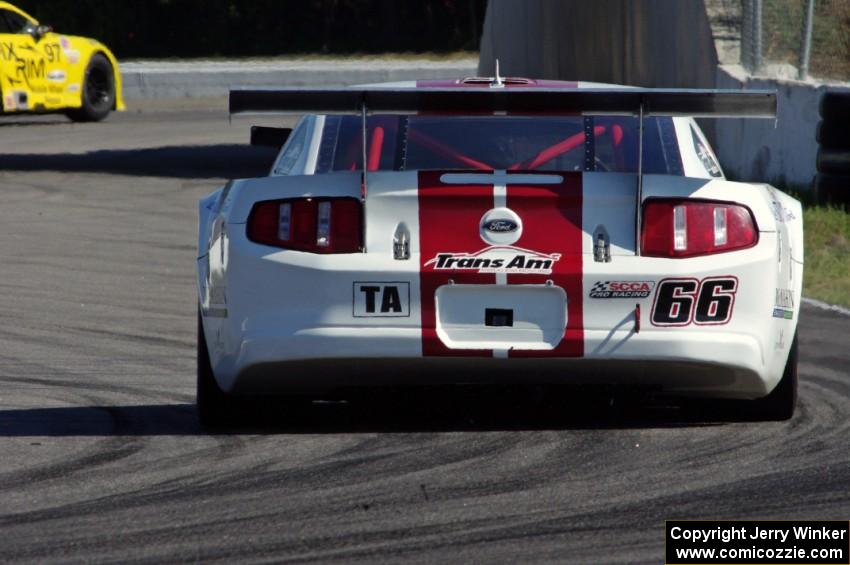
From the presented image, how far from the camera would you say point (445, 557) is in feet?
14.6

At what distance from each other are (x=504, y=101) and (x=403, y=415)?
4.26 ft

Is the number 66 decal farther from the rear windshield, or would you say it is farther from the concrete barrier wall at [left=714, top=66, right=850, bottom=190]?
the concrete barrier wall at [left=714, top=66, right=850, bottom=190]

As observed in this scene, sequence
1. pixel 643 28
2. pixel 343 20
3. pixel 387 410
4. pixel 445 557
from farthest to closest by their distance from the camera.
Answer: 1. pixel 343 20
2. pixel 643 28
3. pixel 387 410
4. pixel 445 557

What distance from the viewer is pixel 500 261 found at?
5.79m

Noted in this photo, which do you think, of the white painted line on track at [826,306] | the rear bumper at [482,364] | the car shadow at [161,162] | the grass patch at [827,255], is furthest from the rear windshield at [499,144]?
the car shadow at [161,162]

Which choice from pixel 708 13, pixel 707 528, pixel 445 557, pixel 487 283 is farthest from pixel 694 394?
pixel 708 13

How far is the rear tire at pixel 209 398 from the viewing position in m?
6.25

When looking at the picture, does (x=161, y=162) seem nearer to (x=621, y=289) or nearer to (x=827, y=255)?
(x=827, y=255)

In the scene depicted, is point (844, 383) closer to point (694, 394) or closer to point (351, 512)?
point (694, 394)

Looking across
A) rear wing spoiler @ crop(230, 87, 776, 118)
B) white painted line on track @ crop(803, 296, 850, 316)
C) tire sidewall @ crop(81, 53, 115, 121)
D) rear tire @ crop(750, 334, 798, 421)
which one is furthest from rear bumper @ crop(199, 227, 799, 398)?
tire sidewall @ crop(81, 53, 115, 121)

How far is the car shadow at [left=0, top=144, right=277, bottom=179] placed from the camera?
18.7 metres

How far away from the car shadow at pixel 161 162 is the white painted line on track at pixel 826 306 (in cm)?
859

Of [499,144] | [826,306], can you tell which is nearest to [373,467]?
[499,144]

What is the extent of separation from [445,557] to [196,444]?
1.78 meters
